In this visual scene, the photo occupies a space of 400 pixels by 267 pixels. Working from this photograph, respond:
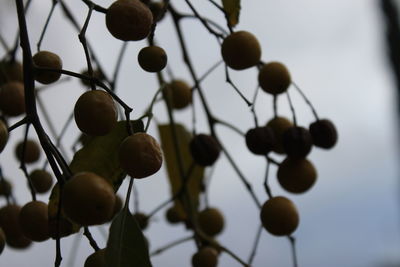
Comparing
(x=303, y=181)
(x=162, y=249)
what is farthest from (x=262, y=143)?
(x=162, y=249)

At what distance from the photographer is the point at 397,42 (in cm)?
473

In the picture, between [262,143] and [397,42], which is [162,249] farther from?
[397,42]

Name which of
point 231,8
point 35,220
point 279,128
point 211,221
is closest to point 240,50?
point 231,8

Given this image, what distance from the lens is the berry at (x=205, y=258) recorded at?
0.86m

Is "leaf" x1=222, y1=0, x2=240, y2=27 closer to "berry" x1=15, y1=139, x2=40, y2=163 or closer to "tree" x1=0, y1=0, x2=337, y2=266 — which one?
"tree" x1=0, y1=0, x2=337, y2=266

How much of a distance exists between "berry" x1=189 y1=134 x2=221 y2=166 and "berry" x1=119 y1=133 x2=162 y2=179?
34 cm

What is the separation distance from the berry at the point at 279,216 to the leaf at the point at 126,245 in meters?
0.20

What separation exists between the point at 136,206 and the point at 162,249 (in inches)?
3.9

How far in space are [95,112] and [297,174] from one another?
36 cm

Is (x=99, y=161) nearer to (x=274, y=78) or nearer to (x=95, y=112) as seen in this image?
(x=95, y=112)

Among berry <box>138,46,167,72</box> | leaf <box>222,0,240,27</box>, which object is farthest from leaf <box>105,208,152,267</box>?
leaf <box>222,0,240,27</box>

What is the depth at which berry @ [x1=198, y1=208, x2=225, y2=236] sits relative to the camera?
3.54 ft

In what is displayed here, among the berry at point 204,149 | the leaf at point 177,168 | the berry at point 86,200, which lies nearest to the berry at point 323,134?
the berry at point 204,149

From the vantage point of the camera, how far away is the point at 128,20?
56 cm
